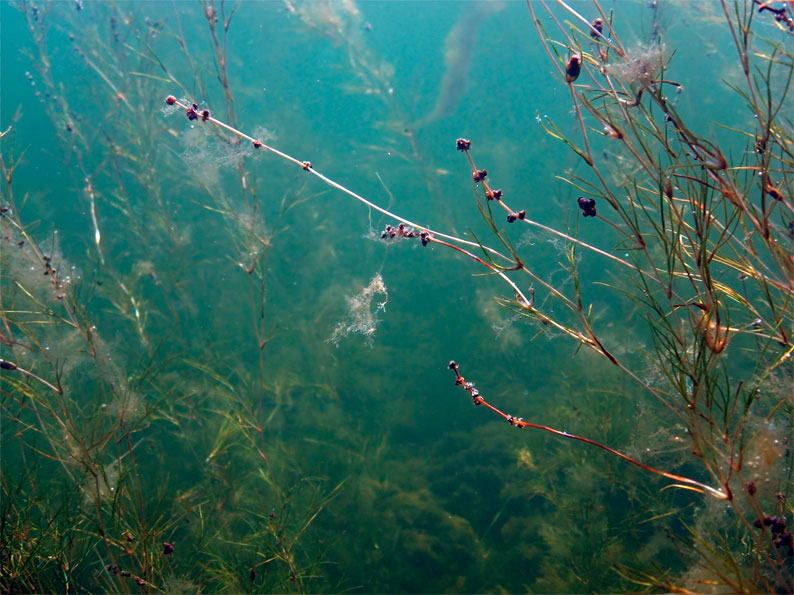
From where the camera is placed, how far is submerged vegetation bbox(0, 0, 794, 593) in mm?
2676

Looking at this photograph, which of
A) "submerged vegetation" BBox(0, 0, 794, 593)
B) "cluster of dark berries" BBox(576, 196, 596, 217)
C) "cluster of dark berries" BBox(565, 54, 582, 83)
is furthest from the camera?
"submerged vegetation" BBox(0, 0, 794, 593)

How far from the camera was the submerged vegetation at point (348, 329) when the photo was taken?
2676mm

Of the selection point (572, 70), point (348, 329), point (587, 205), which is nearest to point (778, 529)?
point (587, 205)

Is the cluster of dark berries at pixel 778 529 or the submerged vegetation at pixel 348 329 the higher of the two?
the cluster of dark berries at pixel 778 529

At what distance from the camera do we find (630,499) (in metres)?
3.50

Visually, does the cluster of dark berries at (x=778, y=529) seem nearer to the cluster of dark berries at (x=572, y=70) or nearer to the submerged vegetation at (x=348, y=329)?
the submerged vegetation at (x=348, y=329)

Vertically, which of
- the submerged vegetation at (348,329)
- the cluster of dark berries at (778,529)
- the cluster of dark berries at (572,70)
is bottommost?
the submerged vegetation at (348,329)

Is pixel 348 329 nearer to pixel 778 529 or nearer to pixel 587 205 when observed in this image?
pixel 587 205

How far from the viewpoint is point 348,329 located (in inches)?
85.0

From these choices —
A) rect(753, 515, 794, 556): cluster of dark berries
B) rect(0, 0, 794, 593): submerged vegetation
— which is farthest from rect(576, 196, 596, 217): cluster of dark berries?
rect(753, 515, 794, 556): cluster of dark berries

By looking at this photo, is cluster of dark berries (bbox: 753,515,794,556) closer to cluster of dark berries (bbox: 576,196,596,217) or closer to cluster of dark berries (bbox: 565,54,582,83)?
cluster of dark berries (bbox: 576,196,596,217)

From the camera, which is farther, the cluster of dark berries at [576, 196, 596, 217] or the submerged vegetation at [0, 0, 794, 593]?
the submerged vegetation at [0, 0, 794, 593]

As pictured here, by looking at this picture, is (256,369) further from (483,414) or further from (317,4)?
(317,4)

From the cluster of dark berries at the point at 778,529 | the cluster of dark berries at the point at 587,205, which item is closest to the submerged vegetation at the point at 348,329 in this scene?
the cluster of dark berries at the point at 778,529
